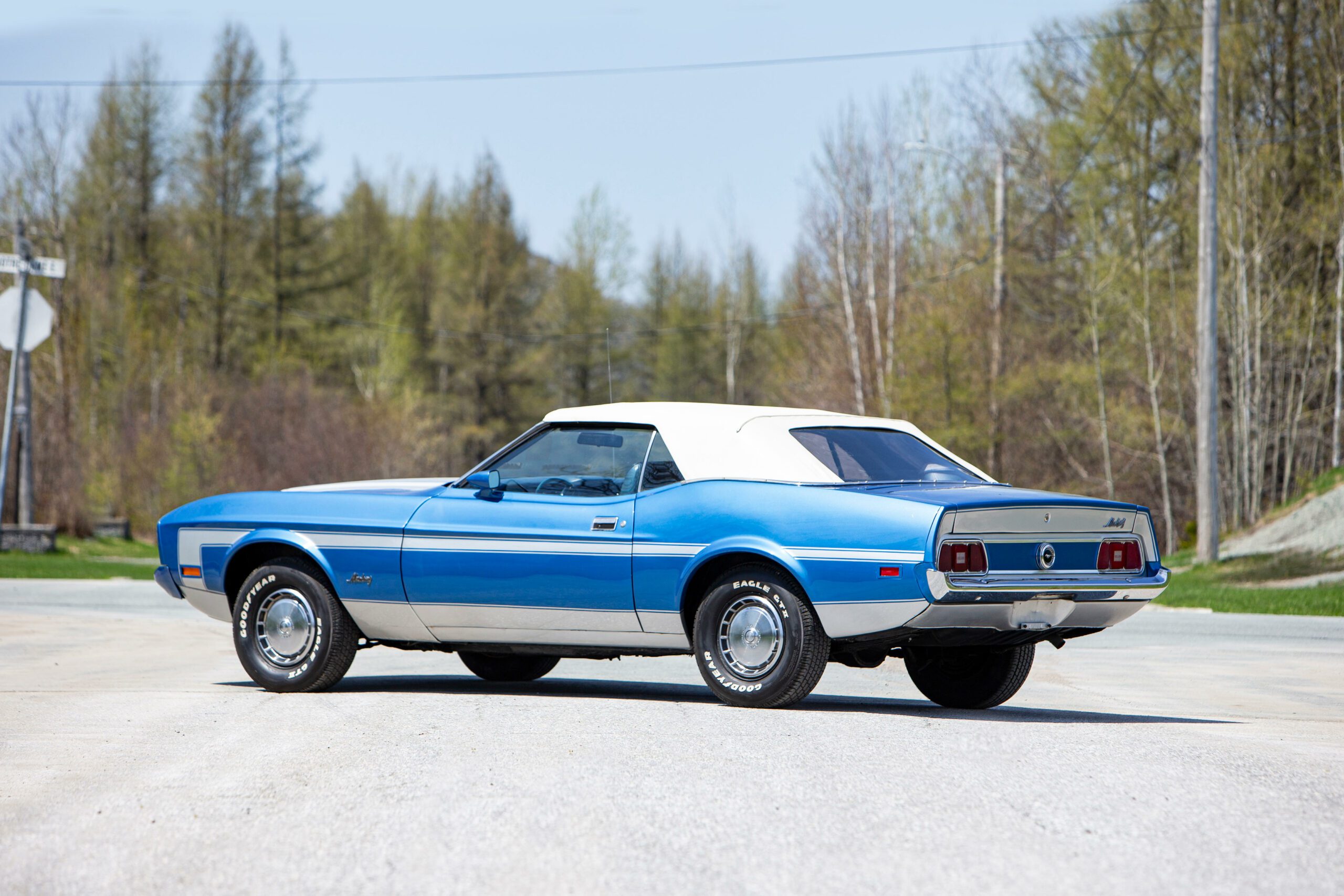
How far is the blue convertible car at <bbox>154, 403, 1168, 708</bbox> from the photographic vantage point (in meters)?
7.20

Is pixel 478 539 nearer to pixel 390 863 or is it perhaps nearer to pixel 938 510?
pixel 938 510

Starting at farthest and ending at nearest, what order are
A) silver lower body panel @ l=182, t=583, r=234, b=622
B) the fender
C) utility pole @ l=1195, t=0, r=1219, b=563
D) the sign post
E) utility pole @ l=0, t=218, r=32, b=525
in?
utility pole @ l=0, t=218, r=32, b=525 → the sign post → utility pole @ l=1195, t=0, r=1219, b=563 → silver lower body panel @ l=182, t=583, r=234, b=622 → the fender

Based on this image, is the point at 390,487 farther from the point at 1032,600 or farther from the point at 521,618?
the point at 1032,600

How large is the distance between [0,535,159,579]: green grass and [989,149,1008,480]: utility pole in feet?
60.2

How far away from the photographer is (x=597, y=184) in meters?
58.4

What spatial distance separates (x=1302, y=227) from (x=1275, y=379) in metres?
3.56

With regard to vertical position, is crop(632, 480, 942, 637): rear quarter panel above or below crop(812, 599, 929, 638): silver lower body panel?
above

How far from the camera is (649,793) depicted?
5.39 metres

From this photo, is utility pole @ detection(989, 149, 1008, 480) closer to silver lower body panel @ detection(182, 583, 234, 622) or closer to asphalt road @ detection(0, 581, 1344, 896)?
asphalt road @ detection(0, 581, 1344, 896)

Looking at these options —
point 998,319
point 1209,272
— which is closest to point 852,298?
point 998,319

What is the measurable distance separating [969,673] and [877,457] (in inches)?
55.2

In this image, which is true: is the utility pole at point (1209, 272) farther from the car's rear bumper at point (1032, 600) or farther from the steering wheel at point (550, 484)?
the steering wheel at point (550, 484)

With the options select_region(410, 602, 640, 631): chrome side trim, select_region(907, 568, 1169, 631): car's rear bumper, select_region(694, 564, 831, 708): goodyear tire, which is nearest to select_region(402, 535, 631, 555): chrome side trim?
select_region(410, 602, 640, 631): chrome side trim

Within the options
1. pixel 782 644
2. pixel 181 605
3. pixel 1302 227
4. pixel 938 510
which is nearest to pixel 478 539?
pixel 782 644
